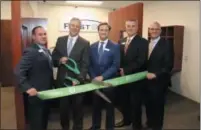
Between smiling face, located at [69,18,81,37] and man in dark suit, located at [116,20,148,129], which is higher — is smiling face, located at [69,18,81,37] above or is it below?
above

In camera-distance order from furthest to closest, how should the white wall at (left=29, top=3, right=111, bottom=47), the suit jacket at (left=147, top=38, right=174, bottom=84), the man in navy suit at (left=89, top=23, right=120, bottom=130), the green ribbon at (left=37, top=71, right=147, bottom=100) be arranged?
the white wall at (left=29, top=3, right=111, bottom=47) → the suit jacket at (left=147, top=38, right=174, bottom=84) → the man in navy suit at (left=89, top=23, right=120, bottom=130) → the green ribbon at (left=37, top=71, right=147, bottom=100)

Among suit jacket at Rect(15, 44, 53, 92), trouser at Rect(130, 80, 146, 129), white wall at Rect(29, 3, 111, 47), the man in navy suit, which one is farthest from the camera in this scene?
white wall at Rect(29, 3, 111, 47)

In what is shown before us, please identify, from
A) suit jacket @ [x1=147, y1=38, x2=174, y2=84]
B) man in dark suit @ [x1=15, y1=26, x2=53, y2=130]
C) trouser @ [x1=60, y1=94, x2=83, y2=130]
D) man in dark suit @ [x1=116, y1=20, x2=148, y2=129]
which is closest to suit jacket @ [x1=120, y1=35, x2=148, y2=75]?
man in dark suit @ [x1=116, y1=20, x2=148, y2=129]

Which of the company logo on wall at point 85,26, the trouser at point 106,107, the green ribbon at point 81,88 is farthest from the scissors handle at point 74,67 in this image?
the company logo on wall at point 85,26

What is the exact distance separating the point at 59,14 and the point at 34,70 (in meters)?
4.83

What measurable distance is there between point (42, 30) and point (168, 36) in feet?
11.9

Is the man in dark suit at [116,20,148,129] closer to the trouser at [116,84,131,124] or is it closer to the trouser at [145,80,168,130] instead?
the trouser at [116,84,131,124]

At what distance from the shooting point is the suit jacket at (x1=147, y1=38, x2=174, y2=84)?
2.68 m

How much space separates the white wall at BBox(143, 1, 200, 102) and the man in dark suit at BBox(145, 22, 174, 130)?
6.14 ft

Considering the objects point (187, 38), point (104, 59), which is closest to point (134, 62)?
point (104, 59)

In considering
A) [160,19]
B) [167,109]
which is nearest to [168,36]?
[160,19]

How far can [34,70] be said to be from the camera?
2207mm

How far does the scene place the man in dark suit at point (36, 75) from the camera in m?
2.15

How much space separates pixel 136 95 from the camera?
2.84m
